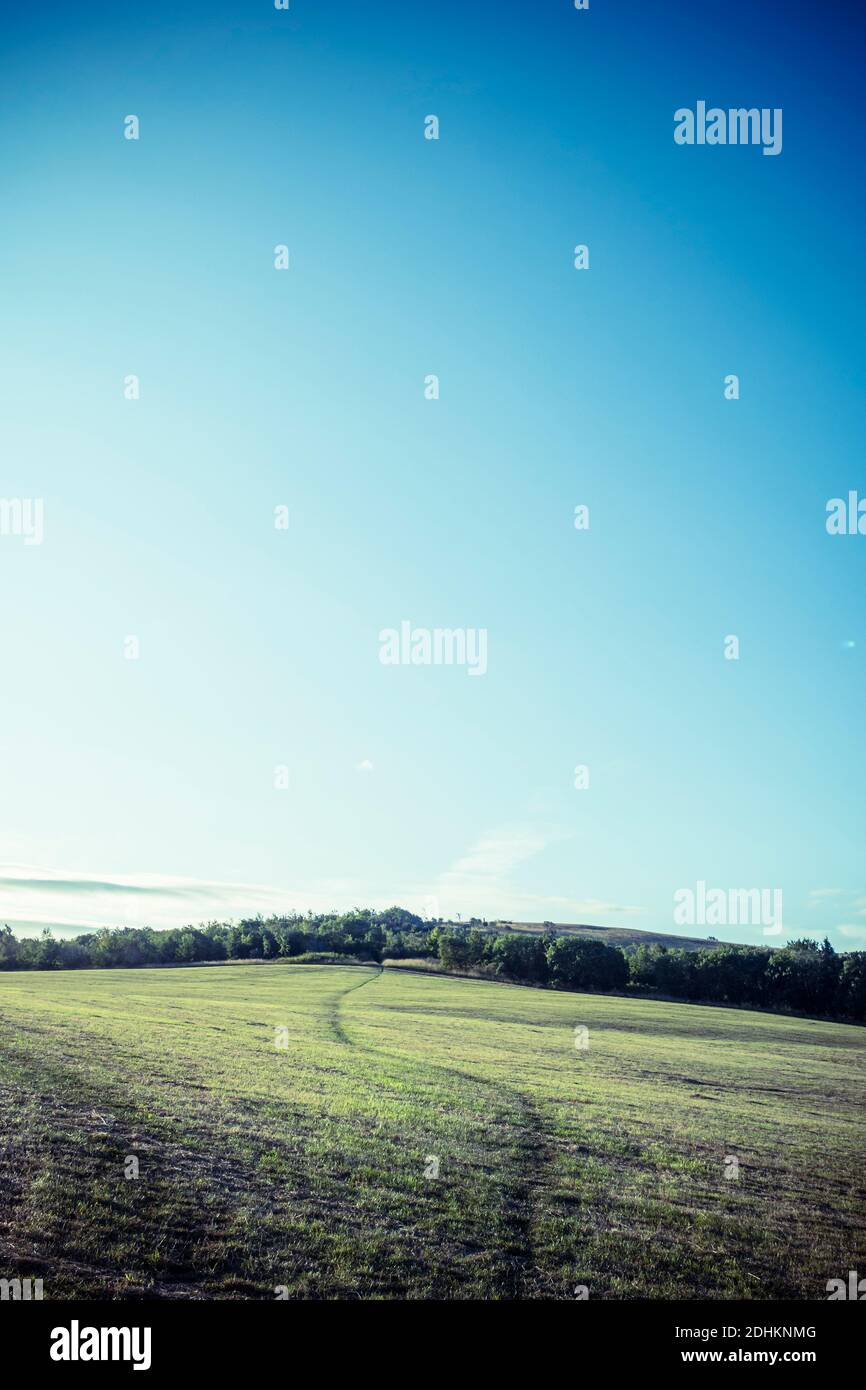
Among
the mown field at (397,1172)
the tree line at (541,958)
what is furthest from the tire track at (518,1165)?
the tree line at (541,958)

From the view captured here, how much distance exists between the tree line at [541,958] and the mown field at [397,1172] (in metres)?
86.4

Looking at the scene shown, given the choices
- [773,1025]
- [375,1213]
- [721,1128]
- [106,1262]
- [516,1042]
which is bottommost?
[773,1025]

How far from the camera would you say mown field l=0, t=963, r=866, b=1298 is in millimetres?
13352

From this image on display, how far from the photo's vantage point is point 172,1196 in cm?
1526

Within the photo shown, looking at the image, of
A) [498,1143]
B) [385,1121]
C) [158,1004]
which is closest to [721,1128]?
[498,1143]

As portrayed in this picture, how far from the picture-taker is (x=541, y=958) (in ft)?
440

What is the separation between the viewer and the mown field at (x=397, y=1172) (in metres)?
13.4

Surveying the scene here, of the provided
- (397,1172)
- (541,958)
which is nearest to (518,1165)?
(397,1172)

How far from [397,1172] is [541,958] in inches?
4828

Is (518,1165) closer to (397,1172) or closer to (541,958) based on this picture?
(397,1172)

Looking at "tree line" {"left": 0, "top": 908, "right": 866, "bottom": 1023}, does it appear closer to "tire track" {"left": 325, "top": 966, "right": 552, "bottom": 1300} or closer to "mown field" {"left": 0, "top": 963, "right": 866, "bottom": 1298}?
"mown field" {"left": 0, "top": 963, "right": 866, "bottom": 1298}

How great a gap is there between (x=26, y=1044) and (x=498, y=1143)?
17.8m
